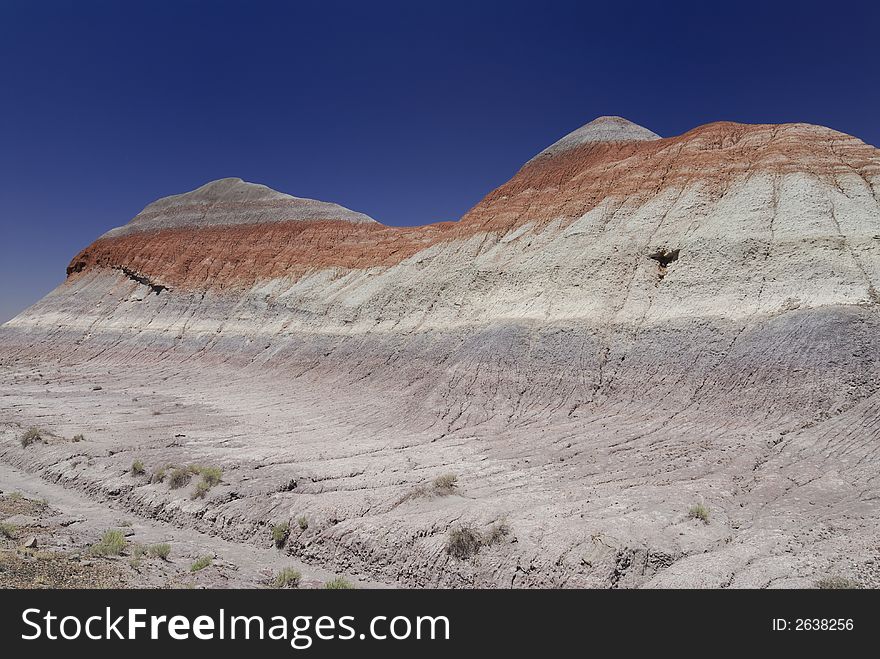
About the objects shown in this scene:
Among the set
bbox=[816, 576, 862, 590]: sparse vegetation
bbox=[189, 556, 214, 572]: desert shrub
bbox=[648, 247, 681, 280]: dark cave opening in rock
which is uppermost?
bbox=[648, 247, 681, 280]: dark cave opening in rock

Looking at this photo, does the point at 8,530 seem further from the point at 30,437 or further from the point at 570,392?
the point at 570,392

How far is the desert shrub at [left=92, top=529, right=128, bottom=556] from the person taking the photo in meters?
9.05

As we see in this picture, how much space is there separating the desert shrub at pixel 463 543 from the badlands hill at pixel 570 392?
0.06 metres

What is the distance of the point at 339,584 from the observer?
8.57 meters

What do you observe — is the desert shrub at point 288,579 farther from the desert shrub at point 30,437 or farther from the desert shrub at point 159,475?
the desert shrub at point 30,437

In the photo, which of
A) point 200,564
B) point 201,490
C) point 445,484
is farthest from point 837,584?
point 201,490

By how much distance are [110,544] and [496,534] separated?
7.01 metres

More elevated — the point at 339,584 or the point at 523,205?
the point at 523,205

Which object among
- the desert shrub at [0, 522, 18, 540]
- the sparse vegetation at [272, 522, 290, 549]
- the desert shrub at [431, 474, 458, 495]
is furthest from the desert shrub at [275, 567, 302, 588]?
the desert shrub at [0, 522, 18, 540]

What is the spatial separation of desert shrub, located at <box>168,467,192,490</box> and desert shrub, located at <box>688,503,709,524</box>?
11638mm

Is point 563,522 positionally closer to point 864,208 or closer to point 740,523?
point 740,523

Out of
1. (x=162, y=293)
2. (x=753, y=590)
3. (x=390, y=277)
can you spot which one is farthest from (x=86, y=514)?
(x=162, y=293)

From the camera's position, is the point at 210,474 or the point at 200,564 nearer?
the point at 200,564

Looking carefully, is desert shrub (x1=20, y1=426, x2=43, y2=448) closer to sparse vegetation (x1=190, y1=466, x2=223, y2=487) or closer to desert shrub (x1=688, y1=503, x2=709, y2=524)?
sparse vegetation (x1=190, y1=466, x2=223, y2=487)
